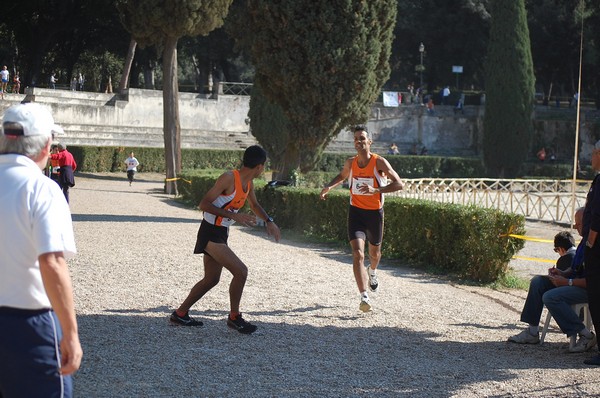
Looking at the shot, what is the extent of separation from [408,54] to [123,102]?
23.5 meters

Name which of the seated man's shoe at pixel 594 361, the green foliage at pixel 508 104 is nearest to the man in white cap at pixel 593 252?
the seated man's shoe at pixel 594 361

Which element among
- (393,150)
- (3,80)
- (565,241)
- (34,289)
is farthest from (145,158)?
(34,289)

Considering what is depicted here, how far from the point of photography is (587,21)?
183 ft

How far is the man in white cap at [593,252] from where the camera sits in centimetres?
728

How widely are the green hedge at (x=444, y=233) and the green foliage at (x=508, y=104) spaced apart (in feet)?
99.6

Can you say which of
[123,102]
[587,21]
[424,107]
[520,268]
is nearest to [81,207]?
[520,268]

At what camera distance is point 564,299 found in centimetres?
792

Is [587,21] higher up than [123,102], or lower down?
higher up

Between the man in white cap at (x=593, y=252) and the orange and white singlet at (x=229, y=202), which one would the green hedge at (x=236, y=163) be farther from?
the man in white cap at (x=593, y=252)

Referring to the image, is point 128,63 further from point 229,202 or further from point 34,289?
point 34,289

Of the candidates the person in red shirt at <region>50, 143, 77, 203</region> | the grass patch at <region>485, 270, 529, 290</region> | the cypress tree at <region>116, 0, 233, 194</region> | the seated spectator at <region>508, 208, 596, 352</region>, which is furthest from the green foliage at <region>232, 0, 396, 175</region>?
the seated spectator at <region>508, 208, 596, 352</region>

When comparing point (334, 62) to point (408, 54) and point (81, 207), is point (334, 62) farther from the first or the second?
point (408, 54)

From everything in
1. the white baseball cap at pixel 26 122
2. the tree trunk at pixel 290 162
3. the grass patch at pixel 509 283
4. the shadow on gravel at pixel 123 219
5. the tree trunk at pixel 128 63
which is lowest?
the shadow on gravel at pixel 123 219

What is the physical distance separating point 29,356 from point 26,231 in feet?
1.60
